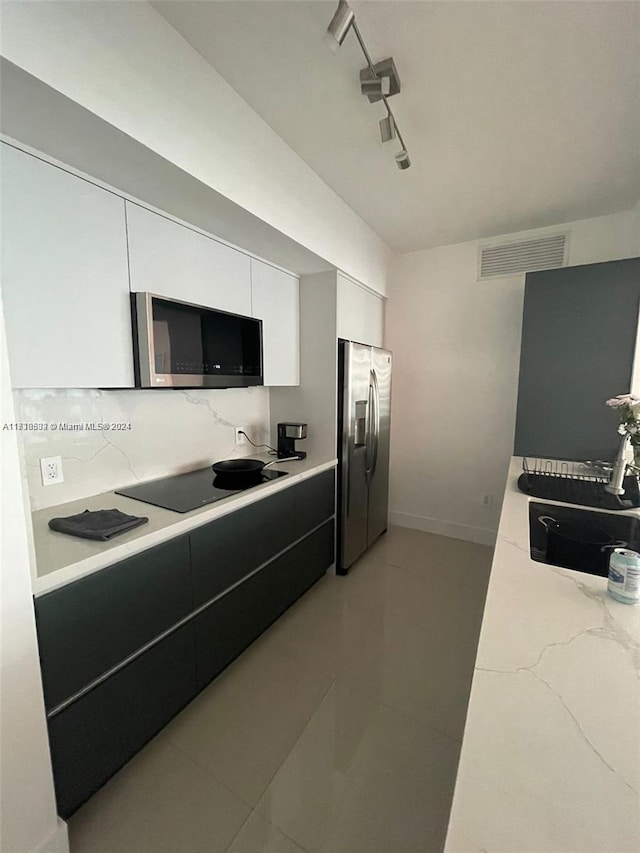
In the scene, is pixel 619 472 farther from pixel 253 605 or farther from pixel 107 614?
pixel 107 614

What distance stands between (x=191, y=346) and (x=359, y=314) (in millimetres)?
1572

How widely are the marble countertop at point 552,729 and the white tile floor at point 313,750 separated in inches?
36.0

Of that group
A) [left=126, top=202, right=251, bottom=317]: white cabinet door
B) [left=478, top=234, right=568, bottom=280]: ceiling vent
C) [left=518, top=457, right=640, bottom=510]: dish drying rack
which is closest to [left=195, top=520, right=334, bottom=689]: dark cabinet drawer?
[left=518, top=457, right=640, bottom=510]: dish drying rack

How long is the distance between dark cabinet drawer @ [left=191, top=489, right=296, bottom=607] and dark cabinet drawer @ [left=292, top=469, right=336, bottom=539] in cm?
8

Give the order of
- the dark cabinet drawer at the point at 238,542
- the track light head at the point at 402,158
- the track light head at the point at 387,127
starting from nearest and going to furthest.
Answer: the track light head at the point at 387,127
the dark cabinet drawer at the point at 238,542
the track light head at the point at 402,158

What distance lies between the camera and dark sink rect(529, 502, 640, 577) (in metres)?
1.22

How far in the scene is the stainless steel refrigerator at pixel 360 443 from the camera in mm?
2574

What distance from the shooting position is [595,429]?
233 cm

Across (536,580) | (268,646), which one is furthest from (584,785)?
(268,646)

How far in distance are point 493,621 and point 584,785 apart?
354mm

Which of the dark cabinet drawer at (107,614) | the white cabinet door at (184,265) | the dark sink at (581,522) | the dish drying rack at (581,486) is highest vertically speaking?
the white cabinet door at (184,265)

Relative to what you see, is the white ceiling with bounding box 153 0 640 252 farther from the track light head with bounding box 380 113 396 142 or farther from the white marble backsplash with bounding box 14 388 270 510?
the white marble backsplash with bounding box 14 388 270 510

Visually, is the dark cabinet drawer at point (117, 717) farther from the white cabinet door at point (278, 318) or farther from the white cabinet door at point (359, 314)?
the white cabinet door at point (359, 314)

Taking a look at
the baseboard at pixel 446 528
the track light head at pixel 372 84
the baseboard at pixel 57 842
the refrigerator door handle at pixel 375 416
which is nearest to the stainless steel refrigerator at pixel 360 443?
the refrigerator door handle at pixel 375 416
